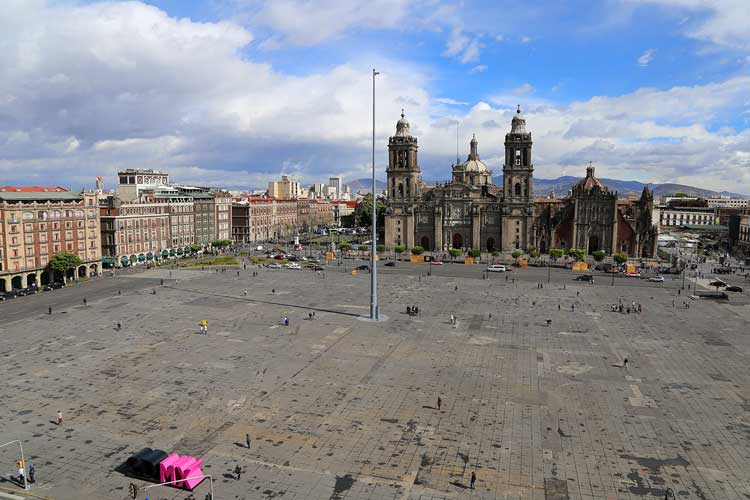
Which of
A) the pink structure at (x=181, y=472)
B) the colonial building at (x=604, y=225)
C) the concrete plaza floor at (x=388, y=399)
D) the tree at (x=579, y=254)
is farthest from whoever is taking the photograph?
the colonial building at (x=604, y=225)

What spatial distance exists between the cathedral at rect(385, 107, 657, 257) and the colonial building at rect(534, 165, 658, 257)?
193 millimetres

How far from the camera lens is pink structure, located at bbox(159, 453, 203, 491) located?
78.8 feet

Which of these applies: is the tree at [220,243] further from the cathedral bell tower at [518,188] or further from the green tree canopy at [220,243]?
the cathedral bell tower at [518,188]

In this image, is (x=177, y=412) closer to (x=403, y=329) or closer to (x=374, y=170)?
(x=403, y=329)

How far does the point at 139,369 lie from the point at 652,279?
75246 millimetres

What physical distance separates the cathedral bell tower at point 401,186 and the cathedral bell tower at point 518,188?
68.6 ft

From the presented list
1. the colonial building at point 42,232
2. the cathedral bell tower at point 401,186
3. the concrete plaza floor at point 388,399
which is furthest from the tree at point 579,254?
the colonial building at point 42,232

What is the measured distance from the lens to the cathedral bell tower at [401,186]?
126188 millimetres

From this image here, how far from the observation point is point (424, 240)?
5074 inches

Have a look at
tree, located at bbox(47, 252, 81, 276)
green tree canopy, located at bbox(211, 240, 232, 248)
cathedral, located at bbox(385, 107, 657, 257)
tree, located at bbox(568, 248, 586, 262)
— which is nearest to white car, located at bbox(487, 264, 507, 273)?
tree, located at bbox(568, 248, 586, 262)

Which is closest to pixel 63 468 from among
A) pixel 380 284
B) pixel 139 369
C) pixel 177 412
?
pixel 177 412

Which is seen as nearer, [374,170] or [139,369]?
[139,369]

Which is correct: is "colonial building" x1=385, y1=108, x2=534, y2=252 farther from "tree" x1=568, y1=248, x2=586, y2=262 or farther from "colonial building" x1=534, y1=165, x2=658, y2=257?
"tree" x1=568, y1=248, x2=586, y2=262

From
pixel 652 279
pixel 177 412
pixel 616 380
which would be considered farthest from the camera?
pixel 652 279
